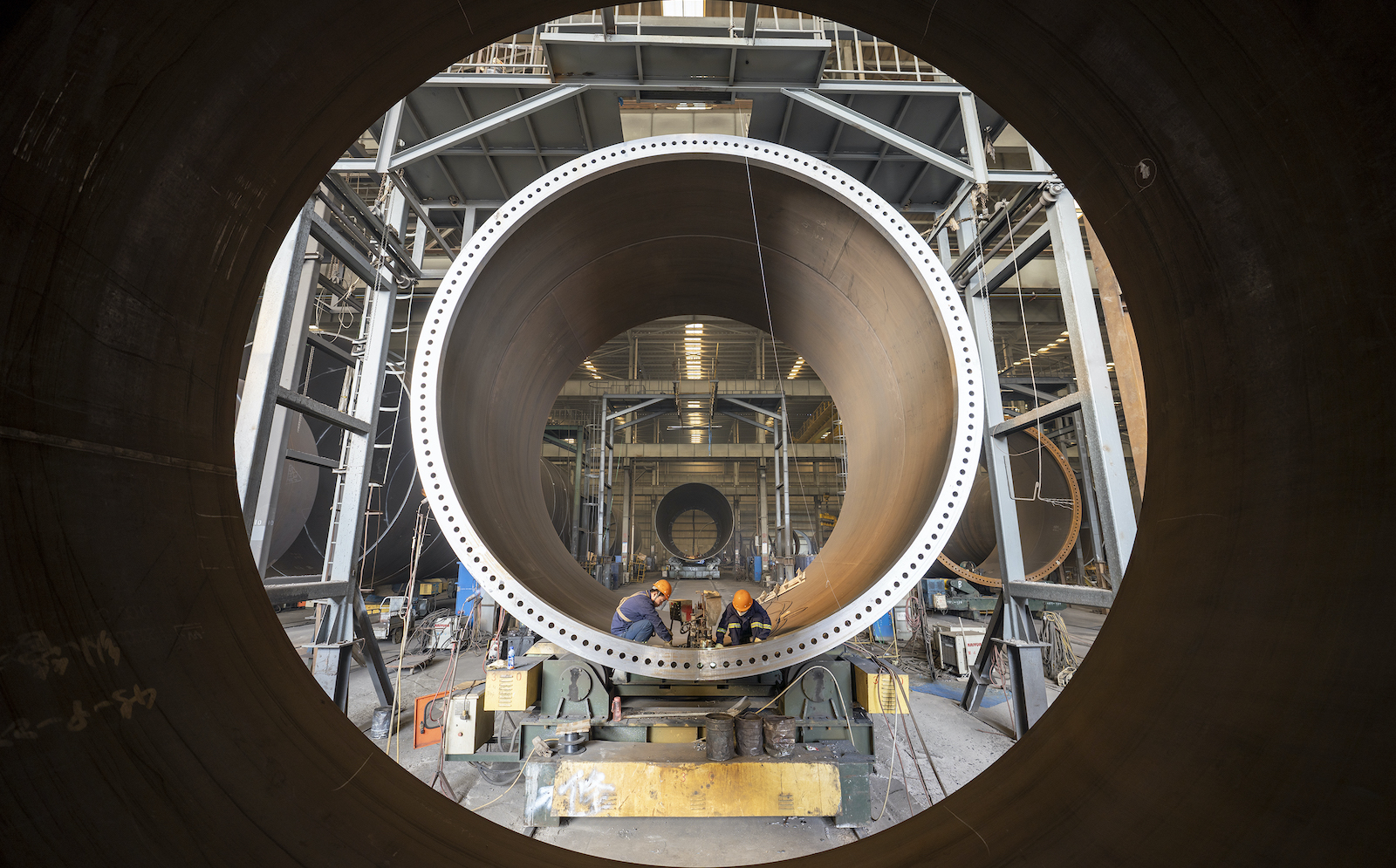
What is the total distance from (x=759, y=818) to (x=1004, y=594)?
222cm

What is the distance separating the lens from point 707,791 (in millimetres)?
2459

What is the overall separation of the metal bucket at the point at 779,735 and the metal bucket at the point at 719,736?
19cm

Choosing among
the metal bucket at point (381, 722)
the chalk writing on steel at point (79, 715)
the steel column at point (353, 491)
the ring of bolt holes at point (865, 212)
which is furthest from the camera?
the metal bucket at point (381, 722)

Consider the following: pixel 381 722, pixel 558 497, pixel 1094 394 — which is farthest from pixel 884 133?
pixel 558 497

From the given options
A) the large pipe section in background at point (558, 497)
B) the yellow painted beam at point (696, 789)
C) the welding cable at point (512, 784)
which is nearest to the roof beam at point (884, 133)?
the yellow painted beam at point (696, 789)

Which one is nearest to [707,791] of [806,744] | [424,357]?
[806,744]

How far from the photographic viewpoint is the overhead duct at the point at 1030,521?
8.38m

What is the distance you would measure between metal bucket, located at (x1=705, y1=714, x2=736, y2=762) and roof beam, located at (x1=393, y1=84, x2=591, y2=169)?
4.20 meters

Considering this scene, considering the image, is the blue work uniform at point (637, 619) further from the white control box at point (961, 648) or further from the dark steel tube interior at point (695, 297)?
the white control box at point (961, 648)

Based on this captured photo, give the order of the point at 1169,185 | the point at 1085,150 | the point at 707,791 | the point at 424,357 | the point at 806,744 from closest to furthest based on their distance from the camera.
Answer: the point at 1169,185
the point at 1085,150
the point at 424,357
the point at 707,791
the point at 806,744

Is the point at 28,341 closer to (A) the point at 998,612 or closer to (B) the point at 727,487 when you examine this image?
(A) the point at 998,612

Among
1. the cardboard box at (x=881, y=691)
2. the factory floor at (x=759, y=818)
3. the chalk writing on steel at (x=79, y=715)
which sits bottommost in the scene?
the factory floor at (x=759, y=818)

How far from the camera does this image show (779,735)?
2586 millimetres

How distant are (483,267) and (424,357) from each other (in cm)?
48
